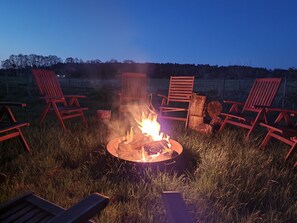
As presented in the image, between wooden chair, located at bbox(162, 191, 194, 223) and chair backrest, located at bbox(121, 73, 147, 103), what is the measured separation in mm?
4137

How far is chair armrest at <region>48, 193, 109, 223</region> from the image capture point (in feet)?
2.70

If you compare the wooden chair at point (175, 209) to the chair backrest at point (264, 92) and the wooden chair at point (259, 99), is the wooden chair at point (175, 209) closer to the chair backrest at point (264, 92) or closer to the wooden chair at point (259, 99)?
the wooden chair at point (259, 99)

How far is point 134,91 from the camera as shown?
17.0 ft

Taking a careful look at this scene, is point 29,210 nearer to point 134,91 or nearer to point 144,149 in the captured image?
point 144,149

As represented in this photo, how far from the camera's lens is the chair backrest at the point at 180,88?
540 cm

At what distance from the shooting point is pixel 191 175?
255 centimetres

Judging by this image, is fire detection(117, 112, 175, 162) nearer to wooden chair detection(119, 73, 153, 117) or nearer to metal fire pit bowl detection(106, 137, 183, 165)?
metal fire pit bowl detection(106, 137, 183, 165)

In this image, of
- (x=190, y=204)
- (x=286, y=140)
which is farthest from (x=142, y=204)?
(x=286, y=140)

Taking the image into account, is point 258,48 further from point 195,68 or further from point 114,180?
point 114,180

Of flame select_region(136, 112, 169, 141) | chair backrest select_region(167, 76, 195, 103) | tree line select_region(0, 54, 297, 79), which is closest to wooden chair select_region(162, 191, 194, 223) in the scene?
flame select_region(136, 112, 169, 141)

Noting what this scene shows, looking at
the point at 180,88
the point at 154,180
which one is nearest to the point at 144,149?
the point at 154,180

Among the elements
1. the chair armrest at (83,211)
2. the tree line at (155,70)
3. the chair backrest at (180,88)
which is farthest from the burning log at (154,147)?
the tree line at (155,70)

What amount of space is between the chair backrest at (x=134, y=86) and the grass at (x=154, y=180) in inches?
70.9

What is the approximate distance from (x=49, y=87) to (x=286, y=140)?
3.92 meters
